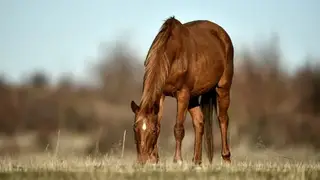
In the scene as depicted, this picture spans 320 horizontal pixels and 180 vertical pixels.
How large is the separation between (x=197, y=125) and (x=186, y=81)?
1.40 metres

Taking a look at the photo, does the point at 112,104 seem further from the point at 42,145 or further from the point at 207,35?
the point at 207,35

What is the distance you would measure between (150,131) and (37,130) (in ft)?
50.9

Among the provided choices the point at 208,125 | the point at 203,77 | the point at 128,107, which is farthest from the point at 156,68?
the point at 128,107

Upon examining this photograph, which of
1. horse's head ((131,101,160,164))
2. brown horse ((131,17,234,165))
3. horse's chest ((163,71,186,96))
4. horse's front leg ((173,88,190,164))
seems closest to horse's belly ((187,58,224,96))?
brown horse ((131,17,234,165))

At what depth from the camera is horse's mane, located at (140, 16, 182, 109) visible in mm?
12080

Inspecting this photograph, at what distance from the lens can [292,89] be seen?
1302 inches

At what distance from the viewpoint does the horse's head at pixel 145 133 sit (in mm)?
11445

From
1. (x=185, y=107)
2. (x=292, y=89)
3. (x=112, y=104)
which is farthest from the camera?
(x=292, y=89)

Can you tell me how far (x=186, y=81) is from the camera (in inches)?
528

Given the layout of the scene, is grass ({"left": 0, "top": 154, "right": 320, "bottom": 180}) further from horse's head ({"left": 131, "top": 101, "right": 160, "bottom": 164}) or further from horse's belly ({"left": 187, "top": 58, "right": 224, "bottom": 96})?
horse's belly ({"left": 187, "top": 58, "right": 224, "bottom": 96})

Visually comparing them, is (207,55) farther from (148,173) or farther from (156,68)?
(148,173)

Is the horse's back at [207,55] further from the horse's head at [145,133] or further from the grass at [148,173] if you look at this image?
the grass at [148,173]

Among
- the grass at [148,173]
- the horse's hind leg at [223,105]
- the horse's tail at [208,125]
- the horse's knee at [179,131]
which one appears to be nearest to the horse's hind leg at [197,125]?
the horse's tail at [208,125]

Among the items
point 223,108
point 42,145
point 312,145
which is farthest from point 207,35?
point 312,145
